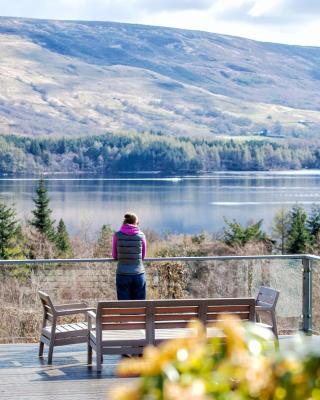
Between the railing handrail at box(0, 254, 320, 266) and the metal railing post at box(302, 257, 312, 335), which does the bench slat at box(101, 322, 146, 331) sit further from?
Answer: the metal railing post at box(302, 257, 312, 335)

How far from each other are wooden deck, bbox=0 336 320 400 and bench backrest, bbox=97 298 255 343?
464mm

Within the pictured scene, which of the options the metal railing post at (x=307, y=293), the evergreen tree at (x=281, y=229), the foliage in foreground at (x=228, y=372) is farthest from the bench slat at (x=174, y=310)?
the evergreen tree at (x=281, y=229)

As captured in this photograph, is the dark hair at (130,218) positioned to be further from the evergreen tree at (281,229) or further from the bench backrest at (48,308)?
the evergreen tree at (281,229)

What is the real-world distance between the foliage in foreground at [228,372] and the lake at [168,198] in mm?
81849

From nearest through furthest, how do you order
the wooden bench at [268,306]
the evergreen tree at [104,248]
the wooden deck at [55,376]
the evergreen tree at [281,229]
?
the wooden deck at [55,376] < the wooden bench at [268,306] < the evergreen tree at [104,248] < the evergreen tree at [281,229]

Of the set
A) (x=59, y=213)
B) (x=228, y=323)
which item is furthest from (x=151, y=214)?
(x=228, y=323)

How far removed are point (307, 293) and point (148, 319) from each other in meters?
3.11

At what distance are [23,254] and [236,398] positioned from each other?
2530 inches

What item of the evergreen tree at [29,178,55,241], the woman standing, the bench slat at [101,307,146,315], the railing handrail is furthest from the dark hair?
the evergreen tree at [29,178,55,241]

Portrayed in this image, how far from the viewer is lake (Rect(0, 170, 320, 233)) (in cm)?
10869

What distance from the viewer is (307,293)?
10.8 meters

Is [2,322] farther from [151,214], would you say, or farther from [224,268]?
[151,214]

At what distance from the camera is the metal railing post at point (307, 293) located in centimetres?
1079

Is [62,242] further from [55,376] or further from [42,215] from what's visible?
[55,376]
